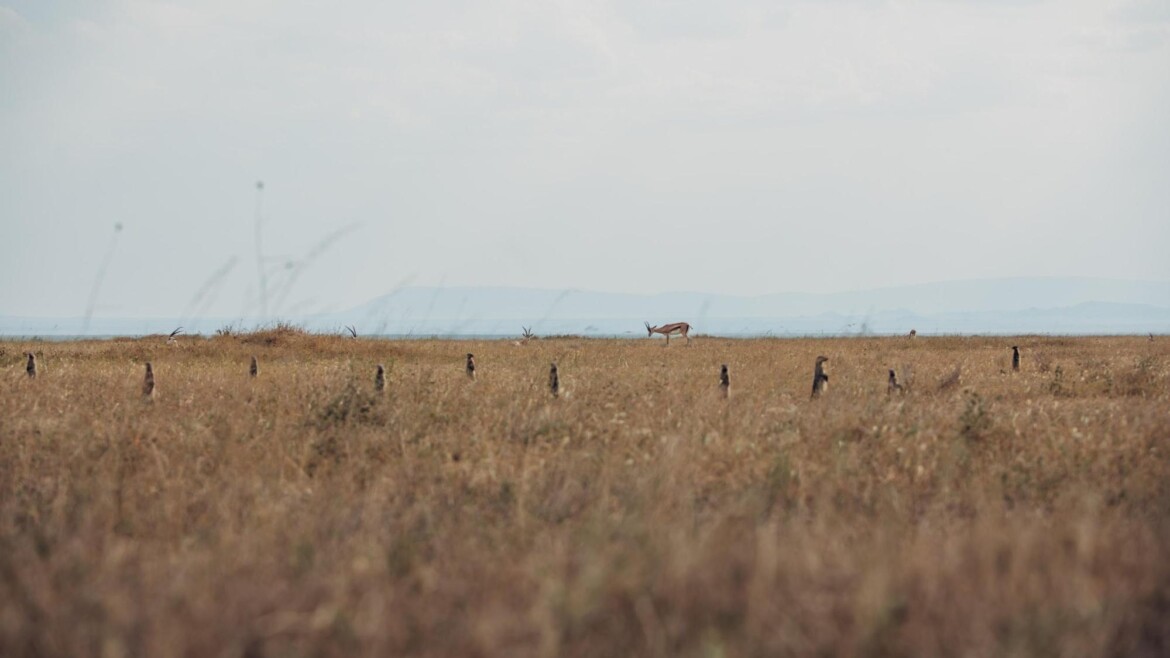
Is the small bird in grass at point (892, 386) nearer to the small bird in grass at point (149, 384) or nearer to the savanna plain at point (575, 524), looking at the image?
the savanna plain at point (575, 524)

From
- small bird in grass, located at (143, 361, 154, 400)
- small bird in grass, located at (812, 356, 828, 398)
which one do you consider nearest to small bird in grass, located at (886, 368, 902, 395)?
small bird in grass, located at (812, 356, 828, 398)

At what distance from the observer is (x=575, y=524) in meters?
6.23

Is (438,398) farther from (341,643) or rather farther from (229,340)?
(229,340)

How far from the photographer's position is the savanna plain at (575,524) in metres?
3.96

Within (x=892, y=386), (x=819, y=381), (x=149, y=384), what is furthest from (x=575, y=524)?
(x=149, y=384)

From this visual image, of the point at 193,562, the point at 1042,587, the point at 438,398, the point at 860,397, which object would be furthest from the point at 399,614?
the point at 860,397

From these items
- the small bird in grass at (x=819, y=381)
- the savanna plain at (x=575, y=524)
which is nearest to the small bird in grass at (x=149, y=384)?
the savanna plain at (x=575, y=524)

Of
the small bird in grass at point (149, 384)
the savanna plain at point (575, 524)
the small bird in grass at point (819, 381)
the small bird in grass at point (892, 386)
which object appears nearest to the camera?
the savanna plain at point (575, 524)

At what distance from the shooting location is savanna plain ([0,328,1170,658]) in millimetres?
3963

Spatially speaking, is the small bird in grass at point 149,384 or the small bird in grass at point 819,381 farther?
the small bird in grass at point 819,381

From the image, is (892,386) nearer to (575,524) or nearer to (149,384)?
(575,524)

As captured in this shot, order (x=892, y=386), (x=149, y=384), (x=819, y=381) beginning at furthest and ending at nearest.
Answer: (x=892, y=386)
(x=819, y=381)
(x=149, y=384)

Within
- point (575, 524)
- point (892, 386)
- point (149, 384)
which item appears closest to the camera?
point (575, 524)

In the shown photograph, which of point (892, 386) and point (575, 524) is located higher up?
point (892, 386)
